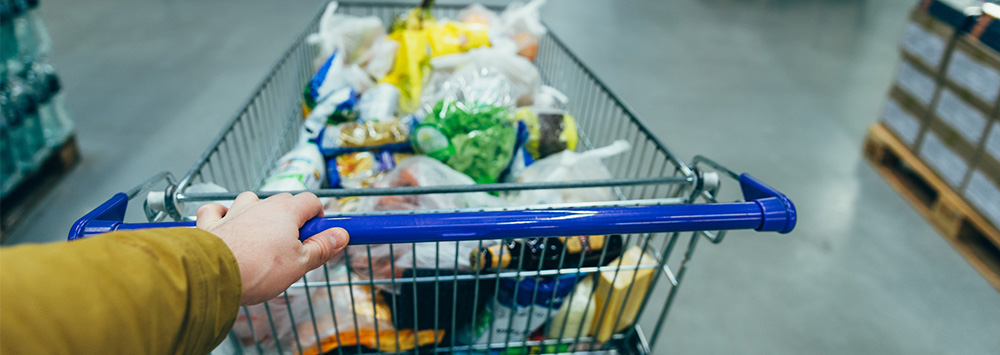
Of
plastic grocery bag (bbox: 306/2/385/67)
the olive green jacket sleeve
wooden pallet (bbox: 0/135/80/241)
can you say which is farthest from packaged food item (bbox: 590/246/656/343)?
wooden pallet (bbox: 0/135/80/241)

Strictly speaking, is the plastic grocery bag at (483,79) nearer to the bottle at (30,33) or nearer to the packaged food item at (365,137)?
the packaged food item at (365,137)

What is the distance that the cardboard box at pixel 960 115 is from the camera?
236 centimetres

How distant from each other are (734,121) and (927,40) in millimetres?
1084

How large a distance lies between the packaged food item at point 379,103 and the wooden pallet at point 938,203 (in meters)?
2.38

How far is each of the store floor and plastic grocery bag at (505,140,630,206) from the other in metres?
0.76

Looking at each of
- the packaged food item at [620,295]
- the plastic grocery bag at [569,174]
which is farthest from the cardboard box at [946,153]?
the packaged food item at [620,295]

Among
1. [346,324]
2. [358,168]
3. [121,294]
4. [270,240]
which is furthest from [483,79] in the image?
[121,294]

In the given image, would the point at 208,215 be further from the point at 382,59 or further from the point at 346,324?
the point at 382,59

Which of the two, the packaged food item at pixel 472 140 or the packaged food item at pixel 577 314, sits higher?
the packaged food item at pixel 472 140

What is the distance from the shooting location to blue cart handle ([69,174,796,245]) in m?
0.84

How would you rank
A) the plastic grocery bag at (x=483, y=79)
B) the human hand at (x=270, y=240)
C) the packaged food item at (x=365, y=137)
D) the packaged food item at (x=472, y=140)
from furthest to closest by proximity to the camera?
1. the plastic grocery bag at (x=483, y=79)
2. the packaged food item at (x=365, y=137)
3. the packaged food item at (x=472, y=140)
4. the human hand at (x=270, y=240)

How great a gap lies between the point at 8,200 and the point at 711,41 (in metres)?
4.88

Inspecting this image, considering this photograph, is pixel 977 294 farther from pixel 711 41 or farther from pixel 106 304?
pixel 711 41

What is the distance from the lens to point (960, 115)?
8.09 ft
